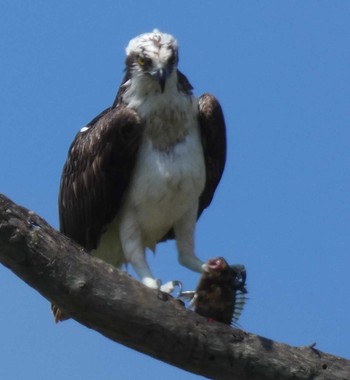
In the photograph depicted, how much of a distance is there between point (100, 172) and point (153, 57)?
1.08 metres

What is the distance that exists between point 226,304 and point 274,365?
64 cm

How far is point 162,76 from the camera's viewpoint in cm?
1007

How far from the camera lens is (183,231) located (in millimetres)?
10562

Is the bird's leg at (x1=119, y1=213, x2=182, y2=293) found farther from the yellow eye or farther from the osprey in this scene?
the yellow eye

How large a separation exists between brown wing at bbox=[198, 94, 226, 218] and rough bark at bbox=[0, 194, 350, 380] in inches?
98.2

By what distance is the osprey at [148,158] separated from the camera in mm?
10195

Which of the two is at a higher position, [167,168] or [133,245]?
[167,168]

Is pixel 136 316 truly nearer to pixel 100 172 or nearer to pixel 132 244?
pixel 132 244

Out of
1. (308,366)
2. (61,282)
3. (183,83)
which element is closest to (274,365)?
(308,366)

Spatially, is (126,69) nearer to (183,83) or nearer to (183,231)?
(183,83)

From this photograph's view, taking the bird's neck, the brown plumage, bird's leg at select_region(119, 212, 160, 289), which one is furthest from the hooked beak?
the brown plumage

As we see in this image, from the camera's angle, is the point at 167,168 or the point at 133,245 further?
the point at 133,245

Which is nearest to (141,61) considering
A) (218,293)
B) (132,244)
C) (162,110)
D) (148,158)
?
(162,110)

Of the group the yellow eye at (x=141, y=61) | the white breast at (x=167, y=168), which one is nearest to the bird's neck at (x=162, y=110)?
the white breast at (x=167, y=168)
